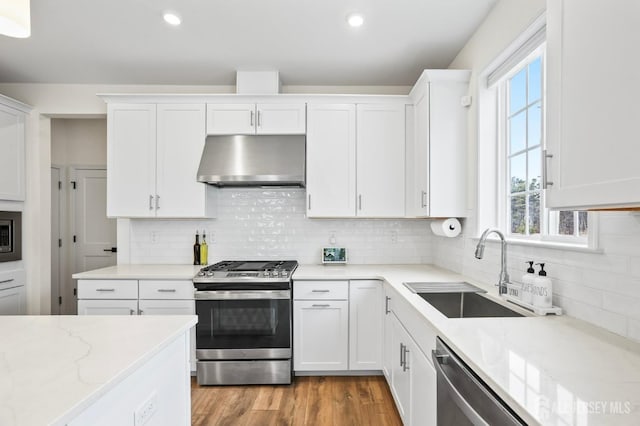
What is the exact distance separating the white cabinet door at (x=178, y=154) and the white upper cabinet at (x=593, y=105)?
2.73 m

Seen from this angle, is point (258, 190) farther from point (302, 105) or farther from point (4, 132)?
point (4, 132)

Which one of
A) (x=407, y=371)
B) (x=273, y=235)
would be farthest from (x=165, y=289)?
(x=407, y=371)

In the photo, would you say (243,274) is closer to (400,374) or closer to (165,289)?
(165,289)

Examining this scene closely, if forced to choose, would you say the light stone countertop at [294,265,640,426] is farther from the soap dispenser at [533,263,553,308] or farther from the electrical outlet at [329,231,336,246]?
the electrical outlet at [329,231,336,246]

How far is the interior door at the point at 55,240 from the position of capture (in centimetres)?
441

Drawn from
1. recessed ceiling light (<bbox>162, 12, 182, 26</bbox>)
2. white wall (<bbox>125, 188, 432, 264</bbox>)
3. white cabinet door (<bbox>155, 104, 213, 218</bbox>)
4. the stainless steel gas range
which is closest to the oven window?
the stainless steel gas range

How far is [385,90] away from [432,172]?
4.24 feet

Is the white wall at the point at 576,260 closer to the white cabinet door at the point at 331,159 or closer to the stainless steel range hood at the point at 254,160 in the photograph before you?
the white cabinet door at the point at 331,159

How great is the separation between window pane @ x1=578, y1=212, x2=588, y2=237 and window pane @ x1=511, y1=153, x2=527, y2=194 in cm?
52

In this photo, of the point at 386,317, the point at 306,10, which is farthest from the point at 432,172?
the point at 306,10

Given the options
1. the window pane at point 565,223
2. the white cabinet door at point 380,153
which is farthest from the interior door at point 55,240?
the window pane at point 565,223

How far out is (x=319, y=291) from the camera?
2.80 meters

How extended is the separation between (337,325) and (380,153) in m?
1.55

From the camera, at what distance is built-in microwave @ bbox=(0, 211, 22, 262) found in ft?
10.4
